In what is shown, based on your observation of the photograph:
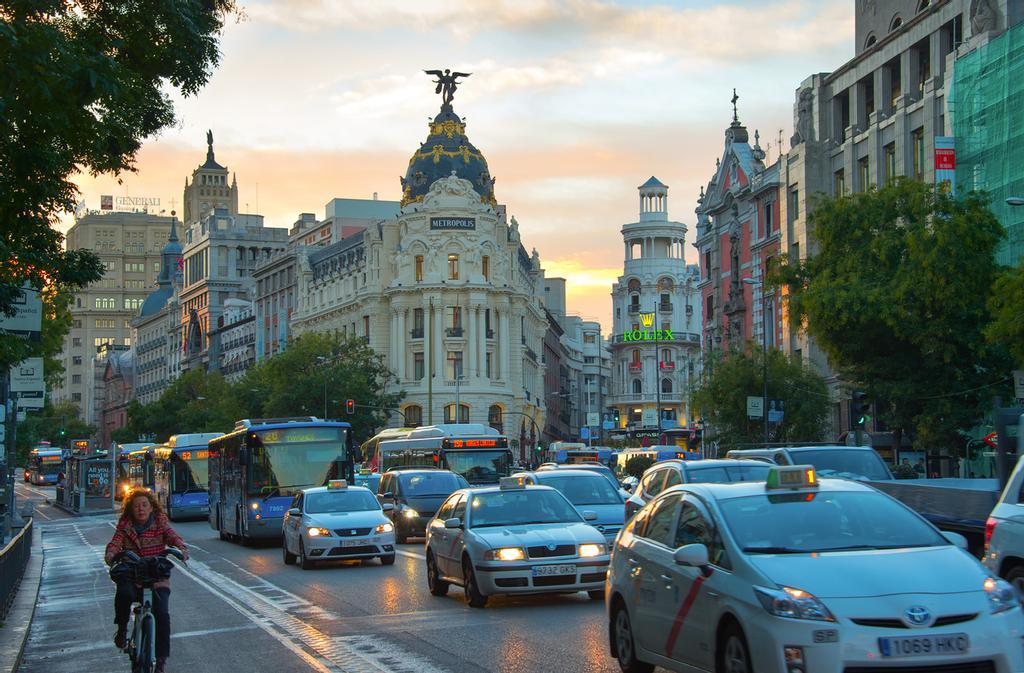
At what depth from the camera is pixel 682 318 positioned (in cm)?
15938

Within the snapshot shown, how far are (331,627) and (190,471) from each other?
3843cm

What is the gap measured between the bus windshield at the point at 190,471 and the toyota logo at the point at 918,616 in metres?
46.6

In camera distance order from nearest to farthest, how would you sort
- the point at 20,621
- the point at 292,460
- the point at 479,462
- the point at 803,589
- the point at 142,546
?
1. the point at 803,589
2. the point at 142,546
3. the point at 20,621
4. the point at 292,460
5. the point at 479,462

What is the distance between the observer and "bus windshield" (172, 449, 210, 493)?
5341 cm

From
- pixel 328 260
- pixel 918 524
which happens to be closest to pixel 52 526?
pixel 918 524

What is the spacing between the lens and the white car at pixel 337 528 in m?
25.6

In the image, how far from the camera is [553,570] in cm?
1739

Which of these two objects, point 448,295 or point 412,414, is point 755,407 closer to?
point 448,295

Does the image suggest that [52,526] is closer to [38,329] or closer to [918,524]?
[38,329]

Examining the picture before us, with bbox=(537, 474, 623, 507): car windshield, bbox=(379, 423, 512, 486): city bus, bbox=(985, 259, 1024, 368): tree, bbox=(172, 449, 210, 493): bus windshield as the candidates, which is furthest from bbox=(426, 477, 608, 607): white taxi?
bbox=(172, 449, 210, 493): bus windshield

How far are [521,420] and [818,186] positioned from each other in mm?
43471

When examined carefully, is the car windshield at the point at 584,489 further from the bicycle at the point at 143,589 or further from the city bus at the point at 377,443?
the city bus at the point at 377,443

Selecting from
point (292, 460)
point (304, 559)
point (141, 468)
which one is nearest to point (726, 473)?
point (304, 559)

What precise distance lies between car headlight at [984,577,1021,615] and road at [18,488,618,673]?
4.07 metres
